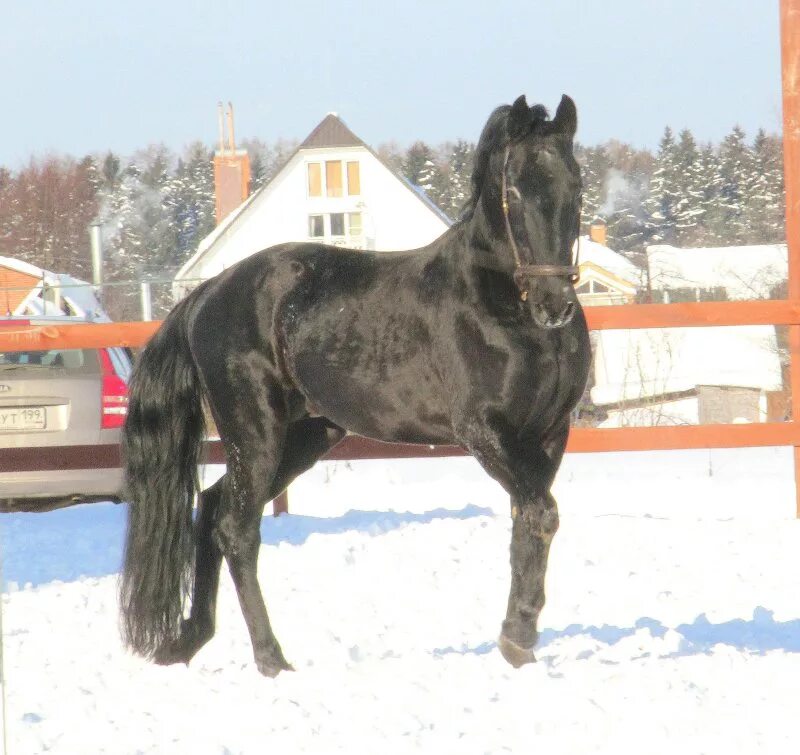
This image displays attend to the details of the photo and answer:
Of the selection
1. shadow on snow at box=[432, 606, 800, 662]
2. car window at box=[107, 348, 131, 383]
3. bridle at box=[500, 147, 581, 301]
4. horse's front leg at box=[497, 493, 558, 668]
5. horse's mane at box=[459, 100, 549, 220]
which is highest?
horse's mane at box=[459, 100, 549, 220]

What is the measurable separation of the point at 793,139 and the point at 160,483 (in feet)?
14.2

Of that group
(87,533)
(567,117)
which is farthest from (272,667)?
(87,533)

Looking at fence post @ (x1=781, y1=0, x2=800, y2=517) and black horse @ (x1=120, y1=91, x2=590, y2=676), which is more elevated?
fence post @ (x1=781, y1=0, x2=800, y2=517)

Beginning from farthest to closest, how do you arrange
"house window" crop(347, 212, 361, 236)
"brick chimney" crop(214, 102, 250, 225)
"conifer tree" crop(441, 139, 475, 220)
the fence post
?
1. "conifer tree" crop(441, 139, 475, 220)
2. "house window" crop(347, 212, 361, 236)
3. "brick chimney" crop(214, 102, 250, 225)
4. the fence post

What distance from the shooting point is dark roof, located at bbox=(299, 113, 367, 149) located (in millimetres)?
44375

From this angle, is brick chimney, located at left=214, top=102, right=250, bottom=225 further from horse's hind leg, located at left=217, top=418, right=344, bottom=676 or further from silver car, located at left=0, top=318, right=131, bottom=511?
horse's hind leg, located at left=217, top=418, right=344, bottom=676

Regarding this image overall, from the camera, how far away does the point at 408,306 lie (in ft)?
12.7

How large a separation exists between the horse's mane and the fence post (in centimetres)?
359

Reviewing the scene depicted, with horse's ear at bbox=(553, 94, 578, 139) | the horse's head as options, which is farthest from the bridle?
horse's ear at bbox=(553, 94, 578, 139)

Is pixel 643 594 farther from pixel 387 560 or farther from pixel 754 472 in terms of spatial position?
pixel 754 472

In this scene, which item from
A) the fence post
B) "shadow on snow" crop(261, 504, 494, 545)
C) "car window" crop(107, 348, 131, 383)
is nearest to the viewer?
"shadow on snow" crop(261, 504, 494, 545)

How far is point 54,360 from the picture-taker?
24.1 ft

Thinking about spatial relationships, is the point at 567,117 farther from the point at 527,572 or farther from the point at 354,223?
the point at 354,223

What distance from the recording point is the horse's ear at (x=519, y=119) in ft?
11.4
